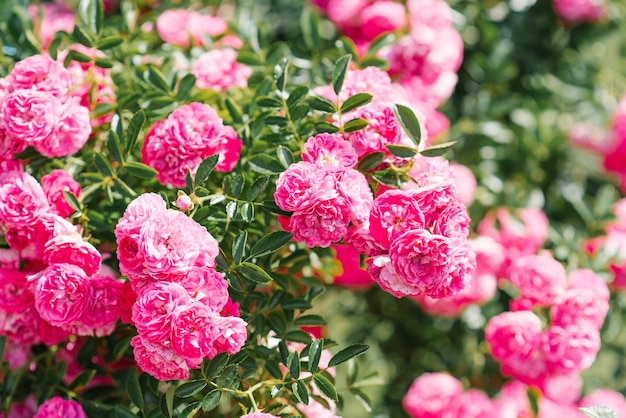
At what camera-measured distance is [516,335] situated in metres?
1.33

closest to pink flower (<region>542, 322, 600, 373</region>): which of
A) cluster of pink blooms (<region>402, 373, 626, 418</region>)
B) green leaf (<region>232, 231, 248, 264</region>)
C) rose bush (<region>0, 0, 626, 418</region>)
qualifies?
rose bush (<region>0, 0, 626, 418</region>)

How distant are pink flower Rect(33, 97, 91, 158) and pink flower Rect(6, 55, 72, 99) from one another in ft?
0.09

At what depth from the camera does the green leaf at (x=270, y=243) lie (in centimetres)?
103

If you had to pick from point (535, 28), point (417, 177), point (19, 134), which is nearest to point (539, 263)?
point (417, 177)

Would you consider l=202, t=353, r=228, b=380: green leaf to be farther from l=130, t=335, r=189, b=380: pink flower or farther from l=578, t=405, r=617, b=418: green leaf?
l=578, t=405, r=617, b=418: green leaf

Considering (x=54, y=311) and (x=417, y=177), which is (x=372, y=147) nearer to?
(x=417, y=177)

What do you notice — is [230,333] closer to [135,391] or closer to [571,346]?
[135,391]

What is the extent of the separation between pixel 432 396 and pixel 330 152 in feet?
2.23

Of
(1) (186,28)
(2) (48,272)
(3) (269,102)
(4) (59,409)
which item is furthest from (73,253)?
(1) (186,28)

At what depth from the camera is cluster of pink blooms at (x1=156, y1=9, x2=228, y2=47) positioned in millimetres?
1556

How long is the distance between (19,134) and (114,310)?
0.94ft

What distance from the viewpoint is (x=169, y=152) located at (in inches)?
43.6

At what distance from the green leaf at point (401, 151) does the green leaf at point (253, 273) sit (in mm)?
240

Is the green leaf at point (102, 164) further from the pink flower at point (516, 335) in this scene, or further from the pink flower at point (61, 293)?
the pink flower at point (516, 335)
